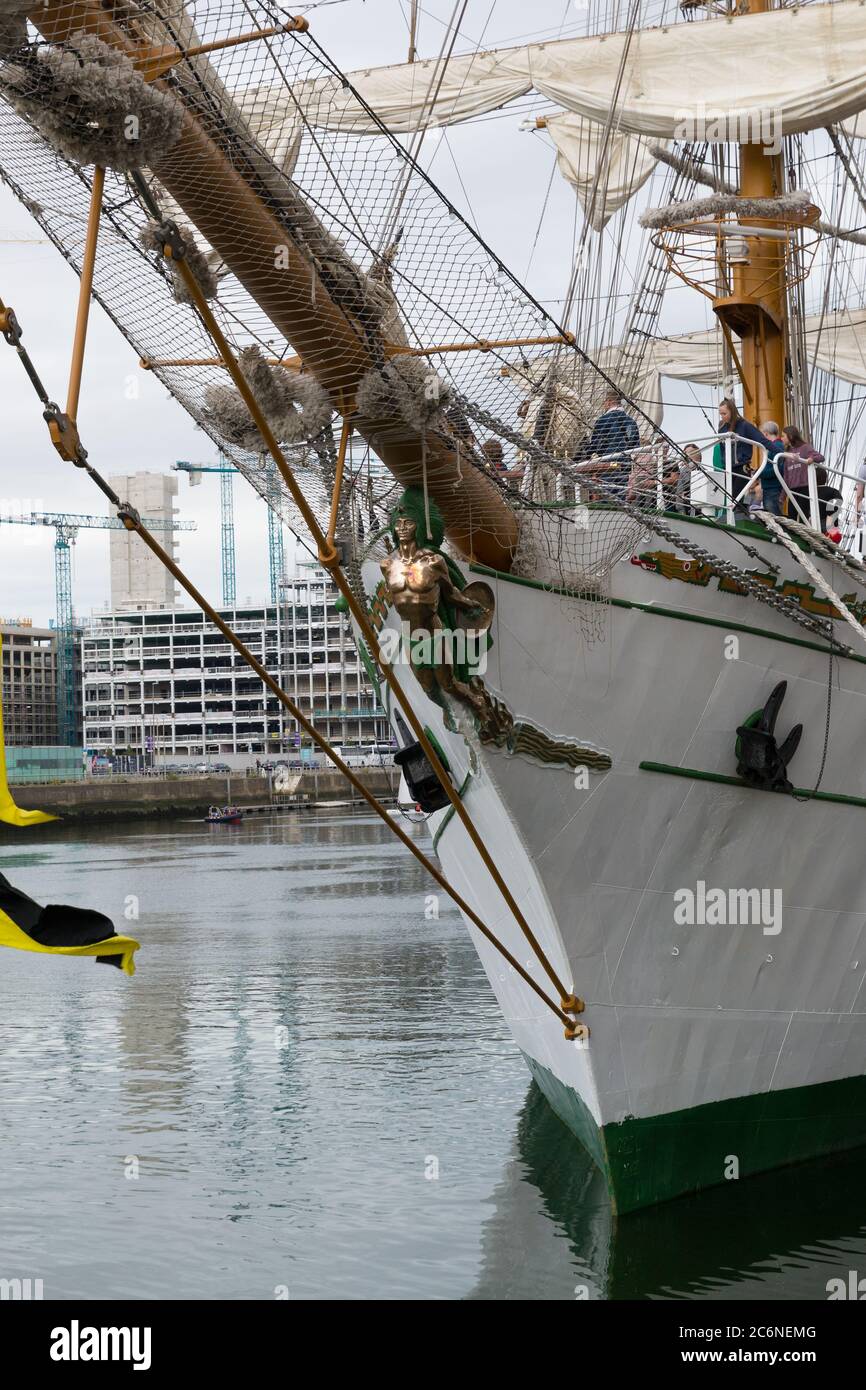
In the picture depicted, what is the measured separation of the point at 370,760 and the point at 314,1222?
87197 millimetres

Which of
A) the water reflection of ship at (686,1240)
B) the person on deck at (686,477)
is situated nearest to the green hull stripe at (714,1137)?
the water reflection of ship at (686,1240)

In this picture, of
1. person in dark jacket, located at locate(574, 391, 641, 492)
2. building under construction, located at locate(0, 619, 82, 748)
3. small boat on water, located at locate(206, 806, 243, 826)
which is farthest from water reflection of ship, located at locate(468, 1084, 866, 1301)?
building under construction, located at locate(0, 619, 82, 748)

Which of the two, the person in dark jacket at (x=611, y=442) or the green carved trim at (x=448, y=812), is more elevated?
the person in dark jacket at (x=611, y=442)

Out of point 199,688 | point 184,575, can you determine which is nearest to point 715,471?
point 184,575

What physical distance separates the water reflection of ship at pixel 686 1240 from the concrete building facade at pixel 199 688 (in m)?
90.7

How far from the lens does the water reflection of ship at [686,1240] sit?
29.4 ft

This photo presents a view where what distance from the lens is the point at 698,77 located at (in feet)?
51.9

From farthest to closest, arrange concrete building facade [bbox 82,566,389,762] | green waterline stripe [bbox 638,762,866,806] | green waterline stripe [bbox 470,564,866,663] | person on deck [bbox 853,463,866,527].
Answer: concrete building facade [bbox 82,566,389,762], person on deck [bbox 853,463,866,527], green waterline stripe [bbox 638,762,866,806], green waterline stripe [bbox 470,564,866,663]

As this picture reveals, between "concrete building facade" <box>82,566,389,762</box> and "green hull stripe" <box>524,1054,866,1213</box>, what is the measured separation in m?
90.5

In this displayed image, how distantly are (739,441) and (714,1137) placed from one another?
439 cm

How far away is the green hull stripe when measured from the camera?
30.7ft

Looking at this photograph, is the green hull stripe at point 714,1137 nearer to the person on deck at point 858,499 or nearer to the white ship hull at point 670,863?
the white ship hull at point 670,863

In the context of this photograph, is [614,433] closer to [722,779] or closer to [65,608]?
[722,779]

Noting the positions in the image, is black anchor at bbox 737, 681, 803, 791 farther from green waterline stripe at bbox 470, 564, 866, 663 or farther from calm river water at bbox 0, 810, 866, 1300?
calm river water at bbox 0, 810, 866, 1300
